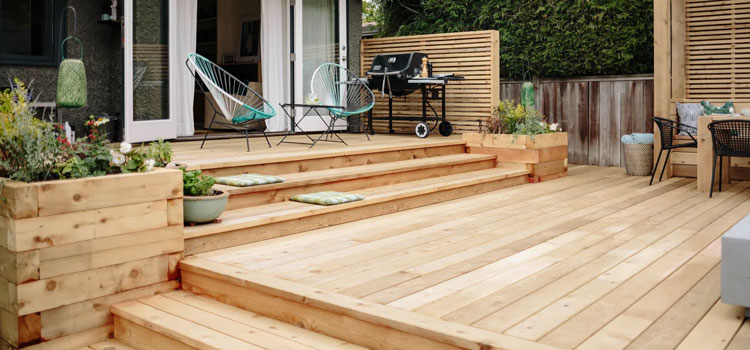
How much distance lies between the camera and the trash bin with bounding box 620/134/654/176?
26.5 ft

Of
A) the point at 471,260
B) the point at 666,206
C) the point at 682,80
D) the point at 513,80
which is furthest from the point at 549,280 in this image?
the point at 513,80

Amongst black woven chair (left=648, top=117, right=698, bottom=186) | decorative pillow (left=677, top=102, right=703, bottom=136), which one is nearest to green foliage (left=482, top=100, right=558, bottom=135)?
black woven chair (left=648, top=117, right=698, bottom=186)

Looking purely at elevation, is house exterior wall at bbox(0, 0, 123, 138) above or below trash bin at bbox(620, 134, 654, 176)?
above

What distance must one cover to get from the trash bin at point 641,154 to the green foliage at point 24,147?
259 inches

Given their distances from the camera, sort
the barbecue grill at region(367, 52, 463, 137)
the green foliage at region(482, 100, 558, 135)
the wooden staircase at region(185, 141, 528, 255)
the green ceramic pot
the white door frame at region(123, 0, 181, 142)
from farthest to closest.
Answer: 1. the barbecue grill at region(367, 52, 463, 137)
2. the green foliage at region(482, 100, 558, 135)
3. the white door frame at region(123, 0, 181, 142)
4. the wooden staircase at region(185, 141, 528, 255)
5. the green ceramic pot

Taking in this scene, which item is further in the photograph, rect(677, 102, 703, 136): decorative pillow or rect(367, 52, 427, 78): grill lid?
rect(367, 52, 427, 78): grill lid

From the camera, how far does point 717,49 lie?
820 cm

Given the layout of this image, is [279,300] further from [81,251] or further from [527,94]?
[527,94]

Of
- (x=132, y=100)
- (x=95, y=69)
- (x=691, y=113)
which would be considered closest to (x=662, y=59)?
(x=691, y=113)

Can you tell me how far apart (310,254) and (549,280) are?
1.37 meters

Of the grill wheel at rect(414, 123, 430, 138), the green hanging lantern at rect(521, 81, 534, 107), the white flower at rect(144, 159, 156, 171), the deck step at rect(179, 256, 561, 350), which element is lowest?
the deck step at rect(179, 256, 561, 350)

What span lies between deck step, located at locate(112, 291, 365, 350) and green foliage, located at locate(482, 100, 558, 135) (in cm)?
485

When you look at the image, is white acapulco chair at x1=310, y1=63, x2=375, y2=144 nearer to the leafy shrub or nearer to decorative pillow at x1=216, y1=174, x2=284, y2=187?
decorative pillow at x1=216, y1=174, x2=284, y2=187

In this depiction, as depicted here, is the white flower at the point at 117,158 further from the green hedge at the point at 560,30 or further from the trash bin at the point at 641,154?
the green hedge at the point at 560,30
